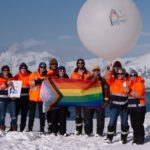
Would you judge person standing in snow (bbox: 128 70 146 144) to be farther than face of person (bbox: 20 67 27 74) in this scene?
No

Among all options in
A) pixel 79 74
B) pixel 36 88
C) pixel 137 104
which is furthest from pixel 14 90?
pixel 137 104

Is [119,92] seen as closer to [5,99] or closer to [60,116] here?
[60,116]

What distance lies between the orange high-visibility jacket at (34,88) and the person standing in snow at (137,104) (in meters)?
2.23

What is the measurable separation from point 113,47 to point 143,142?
2.51 m

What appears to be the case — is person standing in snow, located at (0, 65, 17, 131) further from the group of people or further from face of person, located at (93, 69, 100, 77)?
face of person, located at (93, 69, 100, 77)

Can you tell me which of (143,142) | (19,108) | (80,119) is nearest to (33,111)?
(19,108)

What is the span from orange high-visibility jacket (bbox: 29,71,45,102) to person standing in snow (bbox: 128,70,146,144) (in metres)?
2.23

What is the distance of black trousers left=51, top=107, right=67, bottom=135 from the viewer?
8906 millimetres

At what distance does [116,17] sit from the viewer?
9156 millimetres

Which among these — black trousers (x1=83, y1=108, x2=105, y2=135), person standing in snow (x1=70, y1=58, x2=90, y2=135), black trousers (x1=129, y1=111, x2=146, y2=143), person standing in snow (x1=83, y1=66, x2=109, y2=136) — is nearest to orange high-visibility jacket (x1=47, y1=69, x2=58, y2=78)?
person standing in snow (x1=70, y1=58, x2=90, y2=135)

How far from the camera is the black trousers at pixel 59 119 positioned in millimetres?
8906

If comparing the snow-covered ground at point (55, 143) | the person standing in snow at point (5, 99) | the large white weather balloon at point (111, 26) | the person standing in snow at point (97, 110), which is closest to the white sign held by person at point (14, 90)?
the person standing in snow at point (5, 99)

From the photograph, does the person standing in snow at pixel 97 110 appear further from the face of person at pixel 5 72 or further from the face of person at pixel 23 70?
the face of person at pixel 5 72

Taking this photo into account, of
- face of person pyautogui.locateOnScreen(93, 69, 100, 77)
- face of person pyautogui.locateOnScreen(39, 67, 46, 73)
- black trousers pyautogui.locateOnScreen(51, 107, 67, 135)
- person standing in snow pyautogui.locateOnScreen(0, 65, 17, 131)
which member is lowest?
black trousers pyautogui.locateOnScreen(51, 107, 67, 135)
